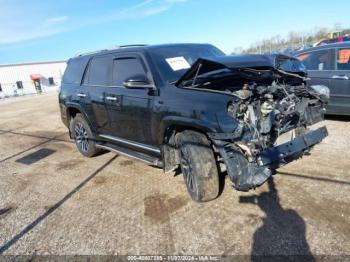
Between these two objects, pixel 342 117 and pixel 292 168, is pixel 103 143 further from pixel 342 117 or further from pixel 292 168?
pixel 342 117

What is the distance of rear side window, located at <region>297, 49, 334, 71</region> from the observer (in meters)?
7.16

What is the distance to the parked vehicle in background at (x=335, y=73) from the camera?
6.86 m

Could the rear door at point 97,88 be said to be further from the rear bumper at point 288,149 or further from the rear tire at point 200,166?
the rear bumper at point 288,149

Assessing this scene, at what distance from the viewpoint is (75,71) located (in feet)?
21.7

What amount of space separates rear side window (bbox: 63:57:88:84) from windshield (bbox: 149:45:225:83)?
6.63ft

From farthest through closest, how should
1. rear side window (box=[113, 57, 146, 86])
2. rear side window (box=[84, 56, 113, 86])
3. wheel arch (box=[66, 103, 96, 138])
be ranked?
wheel arch (box=[66, 103, 96, 138])
rear side window (box=[84, 56, 113, 86])
rear side window (box=[113, 57, 146, 86])

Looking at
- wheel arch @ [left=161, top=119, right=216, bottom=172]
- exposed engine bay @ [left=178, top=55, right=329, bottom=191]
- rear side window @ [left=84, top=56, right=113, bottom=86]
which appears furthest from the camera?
rear side window @ [left=84, top=56, right=113, bottom=86]

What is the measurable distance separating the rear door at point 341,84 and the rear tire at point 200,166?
4317 millimetres

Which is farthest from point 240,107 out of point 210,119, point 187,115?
point 187,115

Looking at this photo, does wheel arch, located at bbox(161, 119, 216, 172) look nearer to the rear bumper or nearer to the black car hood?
the black car hood

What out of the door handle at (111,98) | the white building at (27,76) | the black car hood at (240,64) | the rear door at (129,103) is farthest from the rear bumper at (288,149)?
the white building at (27,76)

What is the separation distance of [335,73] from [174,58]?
4012 millimetres

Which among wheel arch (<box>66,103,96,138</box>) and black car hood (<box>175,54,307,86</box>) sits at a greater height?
black car hood (<box>175,54,307,86</box>)

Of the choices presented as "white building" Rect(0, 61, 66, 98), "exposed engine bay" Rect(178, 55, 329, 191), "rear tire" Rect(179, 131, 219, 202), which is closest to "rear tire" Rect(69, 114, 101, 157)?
"rear tire" Rect(179, 131, 219, 202)
